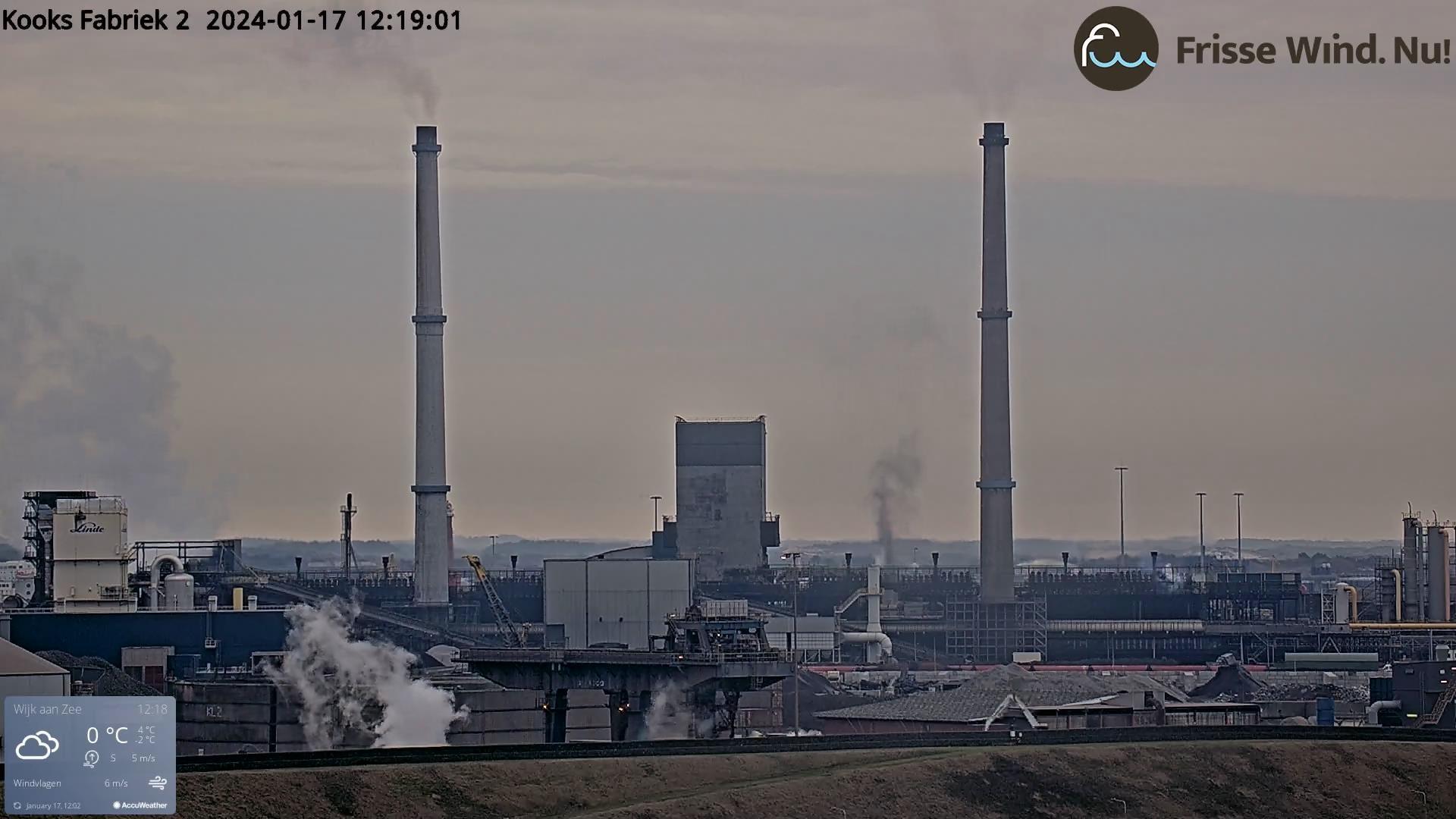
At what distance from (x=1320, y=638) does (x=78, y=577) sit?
241 feet

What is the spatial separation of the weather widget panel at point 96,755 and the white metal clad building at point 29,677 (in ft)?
117

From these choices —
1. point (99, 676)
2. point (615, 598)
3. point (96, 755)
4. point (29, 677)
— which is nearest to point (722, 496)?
point (615, 598)

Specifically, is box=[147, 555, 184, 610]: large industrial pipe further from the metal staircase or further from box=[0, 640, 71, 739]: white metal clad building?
the metal staircase

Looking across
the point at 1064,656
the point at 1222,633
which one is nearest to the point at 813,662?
the point at 1064,656

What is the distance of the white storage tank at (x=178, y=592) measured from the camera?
116 meters

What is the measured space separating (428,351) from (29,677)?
59520 mm

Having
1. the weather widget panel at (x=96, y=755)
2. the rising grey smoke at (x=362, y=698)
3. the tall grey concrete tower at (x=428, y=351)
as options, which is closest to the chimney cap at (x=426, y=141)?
the tall grey concrete tower at (x=428, y=351)

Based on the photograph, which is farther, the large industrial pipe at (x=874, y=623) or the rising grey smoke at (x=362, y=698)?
the large industrial pipe at (x=874, y=623)

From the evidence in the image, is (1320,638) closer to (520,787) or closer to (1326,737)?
(1326,737)

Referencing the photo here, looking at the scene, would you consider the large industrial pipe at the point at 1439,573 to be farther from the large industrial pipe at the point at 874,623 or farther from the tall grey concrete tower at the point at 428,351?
the tall grey concrete tower at the point at 428,351

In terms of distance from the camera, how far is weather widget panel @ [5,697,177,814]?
35312mm

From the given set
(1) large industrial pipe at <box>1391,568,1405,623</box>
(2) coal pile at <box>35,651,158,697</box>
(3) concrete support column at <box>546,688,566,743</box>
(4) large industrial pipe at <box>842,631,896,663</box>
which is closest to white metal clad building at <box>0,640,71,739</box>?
(2) coal pile at <box>35,651,158,697</box>

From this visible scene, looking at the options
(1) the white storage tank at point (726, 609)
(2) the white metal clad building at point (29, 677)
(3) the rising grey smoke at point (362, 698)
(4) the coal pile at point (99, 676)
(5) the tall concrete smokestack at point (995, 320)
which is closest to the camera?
(2) the white metal clad building at point (29, 677)

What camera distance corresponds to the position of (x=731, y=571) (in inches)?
5999
